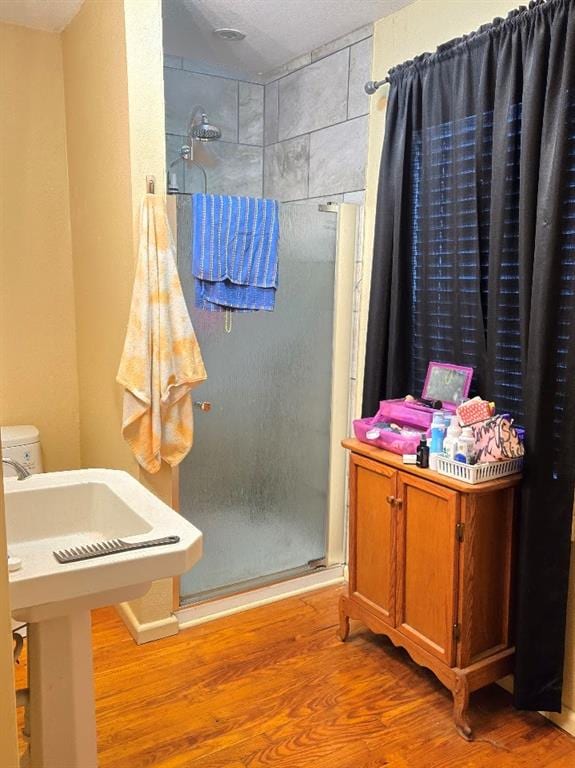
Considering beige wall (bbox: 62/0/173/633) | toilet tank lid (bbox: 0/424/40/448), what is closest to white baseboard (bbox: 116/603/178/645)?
beige wall (bbox: 62/0/173/633)

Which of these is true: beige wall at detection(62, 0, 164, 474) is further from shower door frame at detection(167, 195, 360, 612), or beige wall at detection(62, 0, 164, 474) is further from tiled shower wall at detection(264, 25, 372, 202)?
tiled shower wall at detection(264, 25, 372, 202)

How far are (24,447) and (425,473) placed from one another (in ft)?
5.84

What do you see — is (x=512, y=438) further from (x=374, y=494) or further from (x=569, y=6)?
(x=569, y=6)

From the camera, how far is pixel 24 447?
2869 mm

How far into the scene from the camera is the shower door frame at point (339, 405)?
2.84 m

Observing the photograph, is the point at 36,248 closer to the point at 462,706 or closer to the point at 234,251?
the point at 234,251

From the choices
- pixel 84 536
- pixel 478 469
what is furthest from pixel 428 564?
pixel 84 536

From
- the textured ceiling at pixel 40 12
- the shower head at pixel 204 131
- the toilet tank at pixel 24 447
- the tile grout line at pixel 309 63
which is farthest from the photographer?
the shower head at pixel 204 131

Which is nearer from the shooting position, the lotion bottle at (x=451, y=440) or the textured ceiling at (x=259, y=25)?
the lotion bottle at (x=451, y=440)

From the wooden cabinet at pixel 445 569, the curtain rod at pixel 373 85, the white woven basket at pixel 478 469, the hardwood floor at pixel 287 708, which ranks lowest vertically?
the hardwood floor at pixel 287 708

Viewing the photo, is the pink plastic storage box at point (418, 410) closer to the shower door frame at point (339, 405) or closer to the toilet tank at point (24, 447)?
the shower door frame at point (339, 405)

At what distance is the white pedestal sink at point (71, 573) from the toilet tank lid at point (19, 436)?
1283mm

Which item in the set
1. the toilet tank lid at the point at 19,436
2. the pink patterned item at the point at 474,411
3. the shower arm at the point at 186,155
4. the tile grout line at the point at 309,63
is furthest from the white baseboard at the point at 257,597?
the tile grout line at the point at 309,63

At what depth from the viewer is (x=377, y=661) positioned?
2434mm
